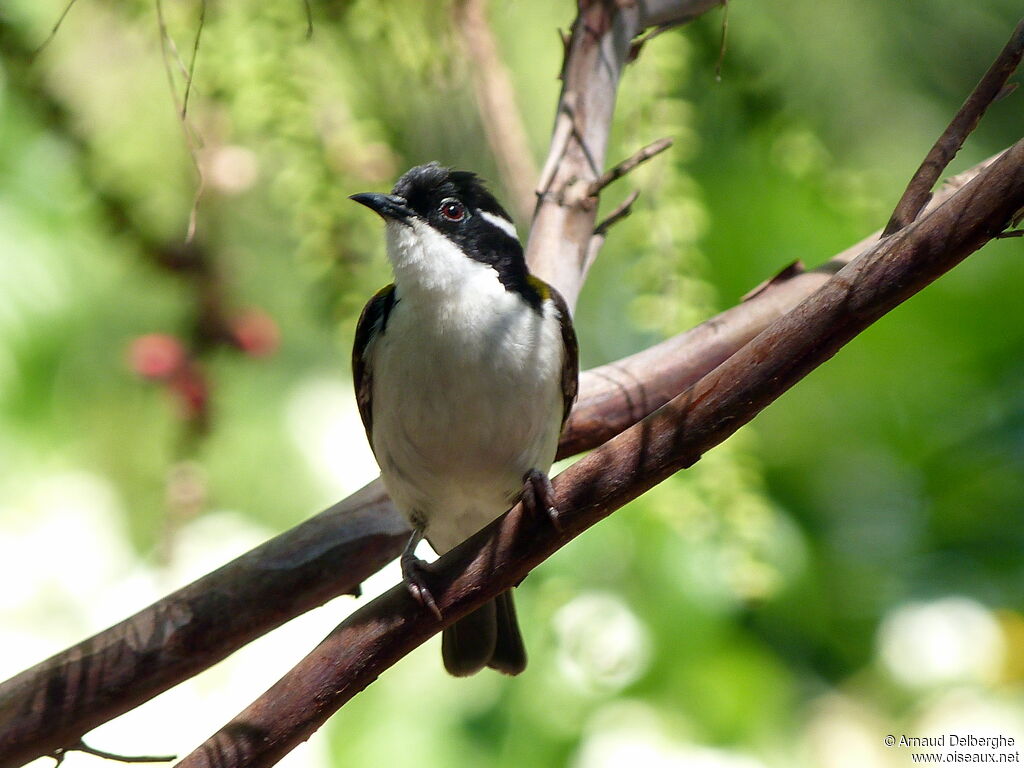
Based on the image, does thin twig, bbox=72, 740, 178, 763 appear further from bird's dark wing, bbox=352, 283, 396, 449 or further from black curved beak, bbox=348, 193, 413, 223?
black curved beak, bbox=348, 193, 413, 223

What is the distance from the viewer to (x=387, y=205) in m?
2.52

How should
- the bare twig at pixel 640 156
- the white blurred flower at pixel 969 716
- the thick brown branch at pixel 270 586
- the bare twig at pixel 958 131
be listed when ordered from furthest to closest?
1. the white blurred flower at pixel 969 716
2. the bare twig at pixel 640 156
3. the thick brown branch at pixel 270 586
4. the bare twig at pixel 958 131

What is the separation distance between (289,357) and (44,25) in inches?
64.8

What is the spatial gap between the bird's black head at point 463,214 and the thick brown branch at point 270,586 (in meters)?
0.36

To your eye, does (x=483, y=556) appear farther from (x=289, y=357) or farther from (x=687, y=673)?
(x=289, y=357)

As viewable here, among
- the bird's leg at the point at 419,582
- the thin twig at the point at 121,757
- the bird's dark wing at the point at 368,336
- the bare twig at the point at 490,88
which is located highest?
the bare twig at the point at 490,88

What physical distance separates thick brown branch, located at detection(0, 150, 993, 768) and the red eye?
20.9 inches

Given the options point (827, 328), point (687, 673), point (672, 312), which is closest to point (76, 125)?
point (672, 312)

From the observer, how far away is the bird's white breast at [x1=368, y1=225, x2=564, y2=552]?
2.44 meters

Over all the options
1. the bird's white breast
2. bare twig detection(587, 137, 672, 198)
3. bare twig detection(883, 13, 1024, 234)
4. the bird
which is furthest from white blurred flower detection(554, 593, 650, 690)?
bare twig detection(883, 13, 1024, 234)

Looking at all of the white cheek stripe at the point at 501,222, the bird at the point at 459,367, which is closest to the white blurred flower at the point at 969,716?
the bird at the point at 459,367

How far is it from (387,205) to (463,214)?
0.26 meters

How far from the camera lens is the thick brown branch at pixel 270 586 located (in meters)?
2.21

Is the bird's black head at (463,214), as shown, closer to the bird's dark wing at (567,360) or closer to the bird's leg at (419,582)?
the bird's dark wing at (567,360)
